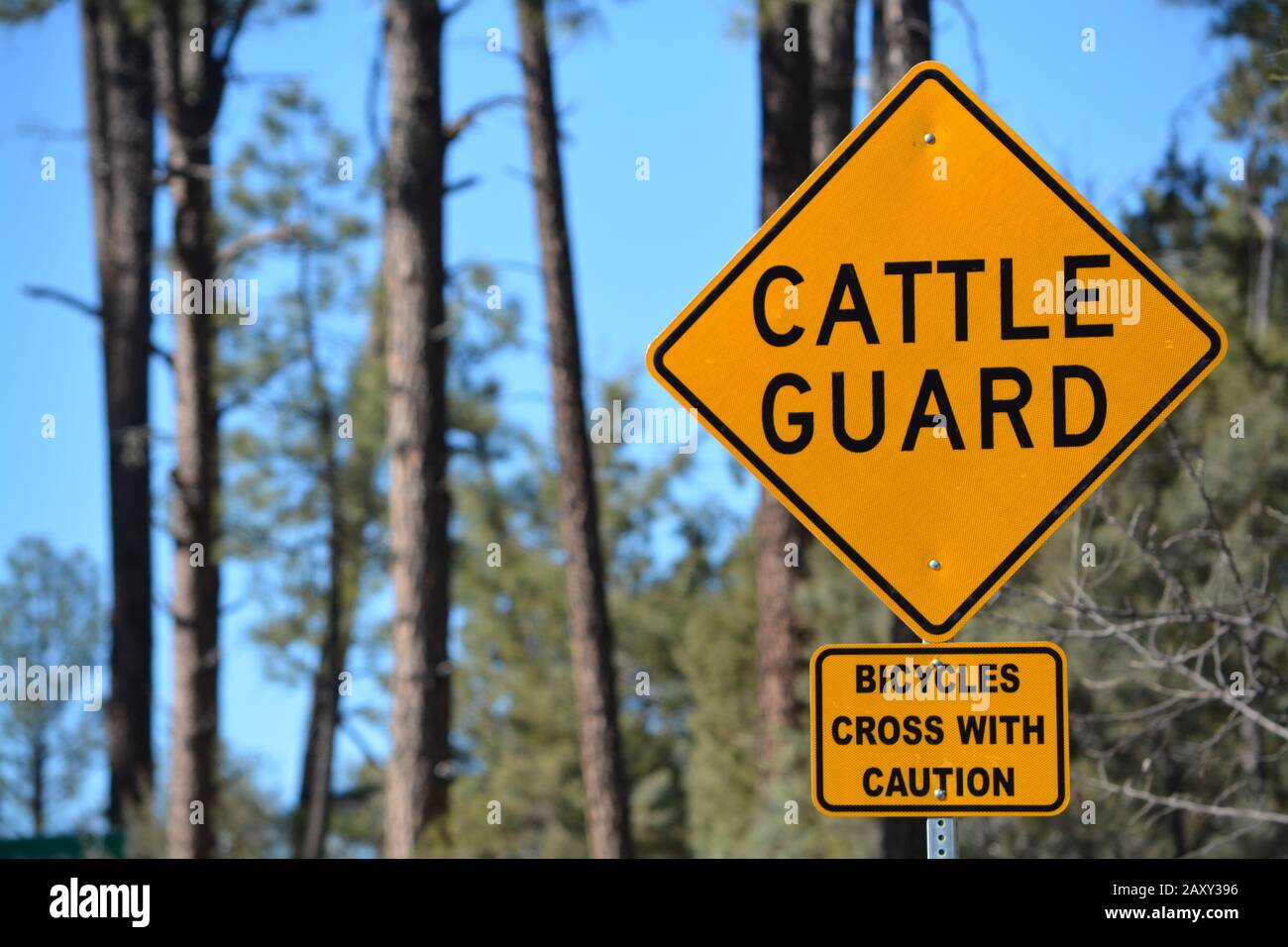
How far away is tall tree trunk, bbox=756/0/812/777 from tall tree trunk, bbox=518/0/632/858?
4.84 feet

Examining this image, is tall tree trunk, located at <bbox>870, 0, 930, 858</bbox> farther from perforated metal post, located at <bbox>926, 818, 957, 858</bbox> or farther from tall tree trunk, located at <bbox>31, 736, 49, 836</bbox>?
tall tree trunk, located at <bbox>31, 736, 49, 836</bbox>

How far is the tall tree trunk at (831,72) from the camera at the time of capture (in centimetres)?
1495

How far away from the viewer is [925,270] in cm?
398

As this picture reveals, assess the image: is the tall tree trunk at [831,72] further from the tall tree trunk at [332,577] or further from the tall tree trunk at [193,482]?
the tall tree trunk at [332,577]

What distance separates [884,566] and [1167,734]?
592 centimetres

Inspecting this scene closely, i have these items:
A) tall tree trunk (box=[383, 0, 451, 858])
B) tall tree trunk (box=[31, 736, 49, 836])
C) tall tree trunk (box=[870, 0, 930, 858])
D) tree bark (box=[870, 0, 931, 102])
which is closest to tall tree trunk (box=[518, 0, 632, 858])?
tall tree trunk (box=[383, 0, 451, 858])

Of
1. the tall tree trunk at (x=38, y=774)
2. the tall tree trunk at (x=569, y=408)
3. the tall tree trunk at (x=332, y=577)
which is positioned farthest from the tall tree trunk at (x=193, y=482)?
the tall tree trunk at (x=38, y=774)

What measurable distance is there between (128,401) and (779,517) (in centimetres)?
1069

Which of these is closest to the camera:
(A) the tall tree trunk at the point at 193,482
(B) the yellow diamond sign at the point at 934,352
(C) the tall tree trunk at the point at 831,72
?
(B) the yellow diamond sign at the point at 934,352

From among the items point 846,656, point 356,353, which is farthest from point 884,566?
point 356,353

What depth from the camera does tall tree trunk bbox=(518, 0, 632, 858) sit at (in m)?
15.2

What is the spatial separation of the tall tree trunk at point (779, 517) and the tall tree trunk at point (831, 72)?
6.5 inches

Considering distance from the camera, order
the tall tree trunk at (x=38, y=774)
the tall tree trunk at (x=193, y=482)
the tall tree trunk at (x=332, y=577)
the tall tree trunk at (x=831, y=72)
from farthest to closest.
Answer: the tall tree trunk at (x=38, y=774) < the tall tree trunk at (x=332, y=577) < the tall tree trunk at (x=193, y=482) < the tall tree trunk at (x=831, y=72)
